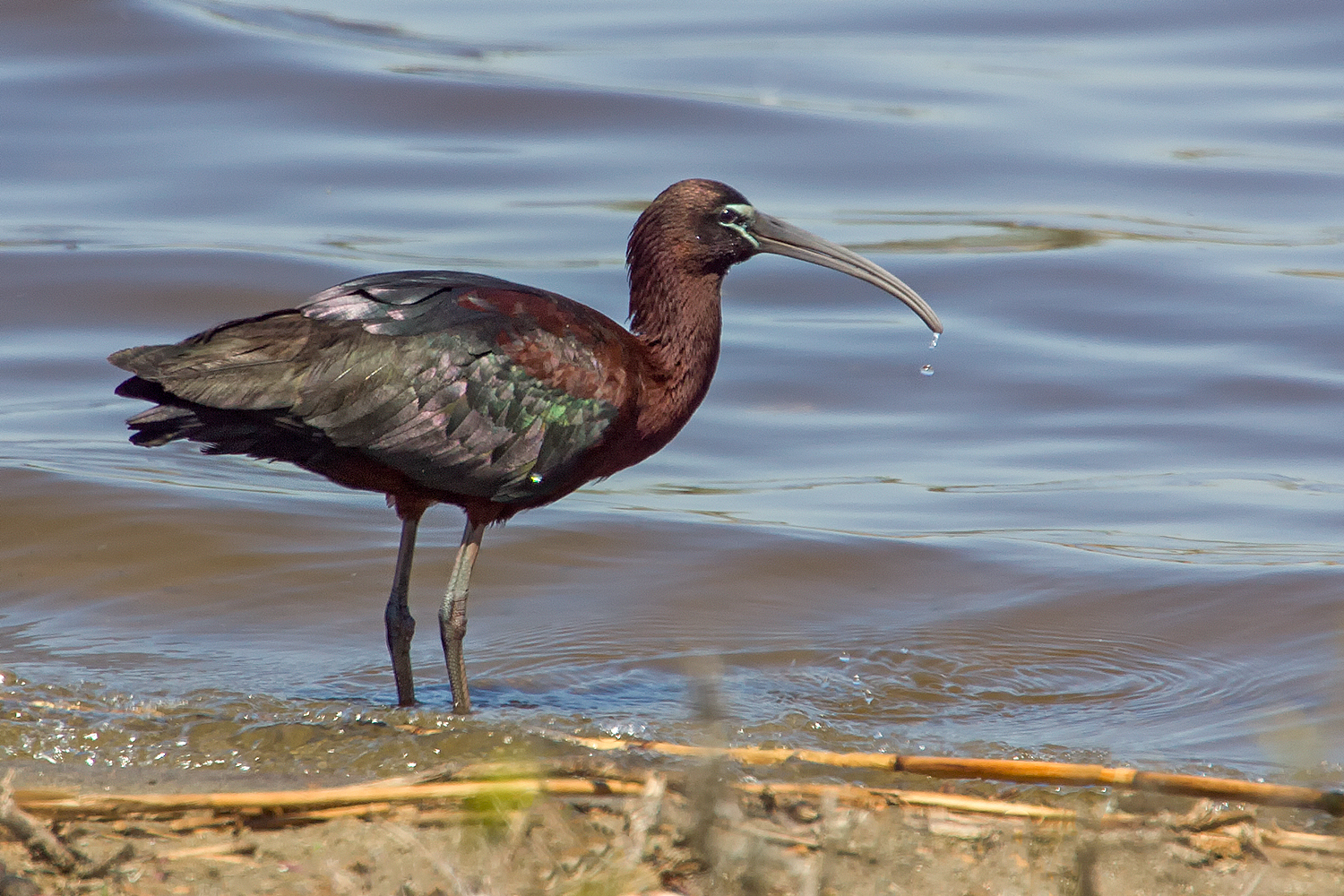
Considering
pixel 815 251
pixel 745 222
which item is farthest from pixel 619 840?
pixel 815 251

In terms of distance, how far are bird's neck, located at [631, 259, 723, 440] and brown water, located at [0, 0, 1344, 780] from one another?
1.03 metres

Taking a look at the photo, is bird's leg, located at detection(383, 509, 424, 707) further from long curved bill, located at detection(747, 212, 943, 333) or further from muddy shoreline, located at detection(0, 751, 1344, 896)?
muddy shoreline, located at detection(0, 751, 1344, 896)

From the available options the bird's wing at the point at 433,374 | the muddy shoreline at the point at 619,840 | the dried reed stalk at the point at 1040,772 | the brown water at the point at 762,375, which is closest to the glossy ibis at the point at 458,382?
the bird's wing at the point at 433,374

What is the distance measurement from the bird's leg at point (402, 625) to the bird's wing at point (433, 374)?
475 millimetres

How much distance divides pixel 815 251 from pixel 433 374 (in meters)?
1.67

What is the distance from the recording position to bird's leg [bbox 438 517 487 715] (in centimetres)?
621

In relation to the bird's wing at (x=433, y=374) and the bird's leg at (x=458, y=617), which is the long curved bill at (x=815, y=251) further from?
the bird's leg at (x=458, y=617)

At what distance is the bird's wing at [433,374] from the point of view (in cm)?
571

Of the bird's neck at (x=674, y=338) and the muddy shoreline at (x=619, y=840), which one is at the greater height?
the bird's neck at (x=674, y=338)

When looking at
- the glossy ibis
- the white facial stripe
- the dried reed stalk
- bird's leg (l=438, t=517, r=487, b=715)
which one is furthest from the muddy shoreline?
the white facial stripe

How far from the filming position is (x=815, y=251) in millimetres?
6828

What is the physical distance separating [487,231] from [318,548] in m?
4.91

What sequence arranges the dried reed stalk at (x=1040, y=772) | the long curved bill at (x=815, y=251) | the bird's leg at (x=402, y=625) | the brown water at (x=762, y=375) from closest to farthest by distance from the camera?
the dried reed stalk at (x=1040, y=772)
the bird's leg at (x=402, y=625)
the brown water at (x=762, y=375)
the long curved bill at (x=815, y=251)

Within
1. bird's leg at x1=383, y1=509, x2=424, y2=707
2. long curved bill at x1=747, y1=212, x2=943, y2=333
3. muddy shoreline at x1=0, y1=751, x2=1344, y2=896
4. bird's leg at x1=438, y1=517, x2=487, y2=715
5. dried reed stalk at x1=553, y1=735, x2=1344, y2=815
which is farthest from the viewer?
long curved bill at x1=747, y1=212, x2=943, y2=333
